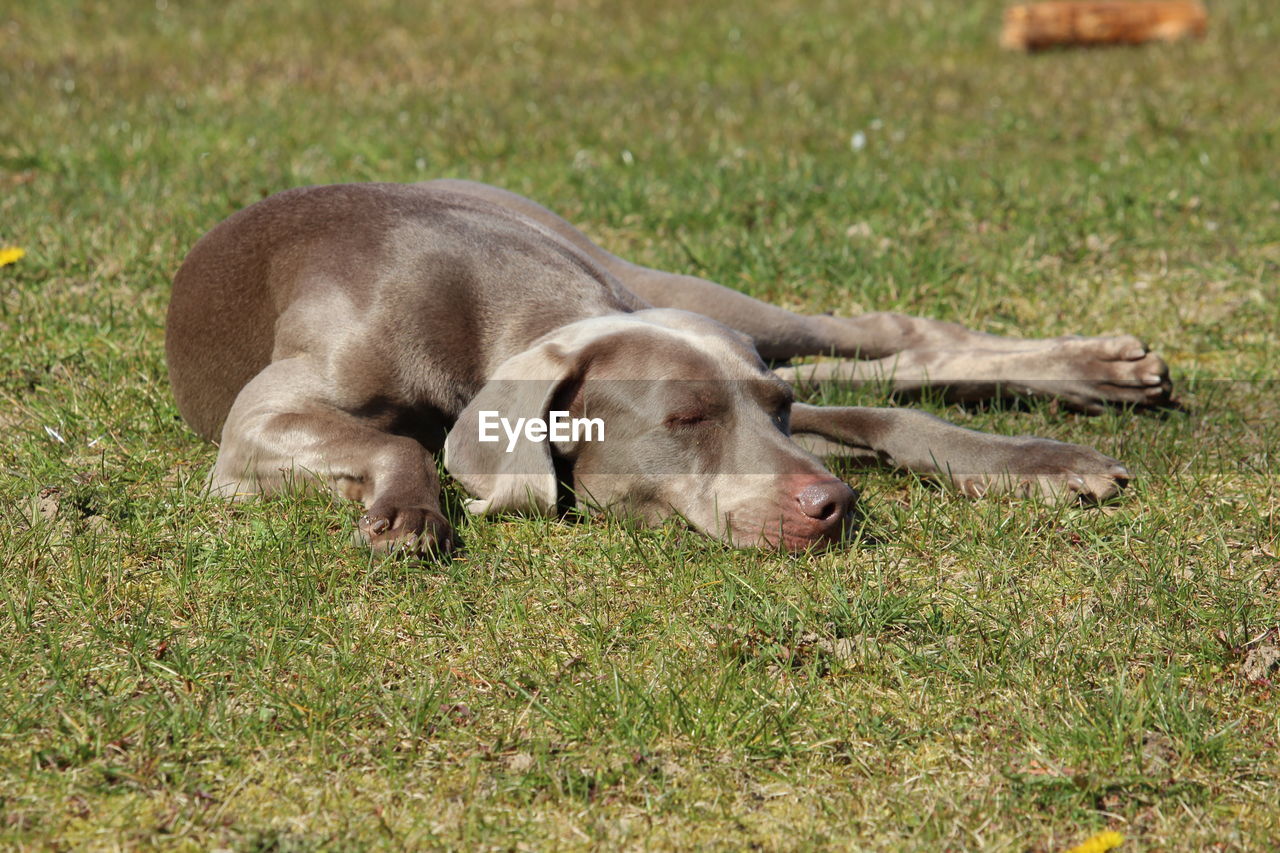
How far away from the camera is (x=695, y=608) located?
3178 millimetres

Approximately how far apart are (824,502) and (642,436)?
53cm

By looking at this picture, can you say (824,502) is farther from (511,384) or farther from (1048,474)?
(511,384)

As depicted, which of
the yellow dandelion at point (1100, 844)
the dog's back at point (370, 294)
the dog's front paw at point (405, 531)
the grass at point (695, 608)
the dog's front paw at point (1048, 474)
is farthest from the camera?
the dog's back at point (370, 294)

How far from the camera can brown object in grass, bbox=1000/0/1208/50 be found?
32.4ft

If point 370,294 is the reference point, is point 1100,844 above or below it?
below

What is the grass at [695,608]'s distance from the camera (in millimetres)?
2498

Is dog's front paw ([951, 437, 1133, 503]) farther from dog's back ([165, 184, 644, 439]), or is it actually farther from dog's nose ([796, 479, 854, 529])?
dog's back ([165, 184, 644, 439])

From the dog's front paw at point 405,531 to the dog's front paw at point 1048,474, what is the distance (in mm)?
1449

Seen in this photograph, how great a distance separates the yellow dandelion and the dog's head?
3.68 feet

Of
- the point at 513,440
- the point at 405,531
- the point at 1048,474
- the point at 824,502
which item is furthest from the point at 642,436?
the point at 1048,474

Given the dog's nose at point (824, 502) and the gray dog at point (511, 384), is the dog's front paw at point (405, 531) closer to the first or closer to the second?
the gray dog at point (511, 384)

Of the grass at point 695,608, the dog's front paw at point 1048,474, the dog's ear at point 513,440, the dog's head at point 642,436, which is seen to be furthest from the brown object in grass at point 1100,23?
the dog's ear at point 513,440

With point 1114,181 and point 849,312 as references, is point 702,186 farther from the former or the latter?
point 1114,181

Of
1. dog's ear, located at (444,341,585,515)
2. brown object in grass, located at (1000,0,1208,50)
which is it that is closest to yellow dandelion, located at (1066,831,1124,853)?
dog's ear, located at (444,341,585,515)
